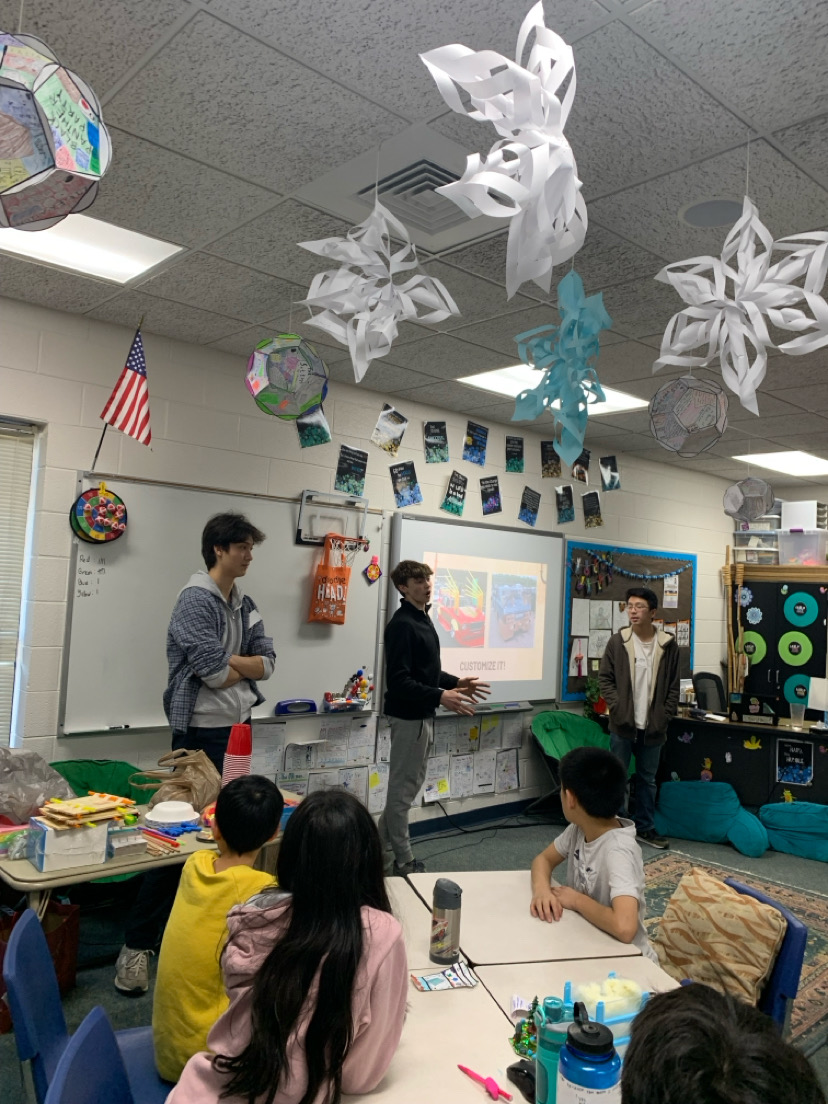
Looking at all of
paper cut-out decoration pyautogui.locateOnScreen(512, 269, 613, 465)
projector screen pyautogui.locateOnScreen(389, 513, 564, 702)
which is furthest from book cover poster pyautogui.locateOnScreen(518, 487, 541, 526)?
paper cut-out decoration pyautogui.locateOnScreen(512, 269, 613, 465)

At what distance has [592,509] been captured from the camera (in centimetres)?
591

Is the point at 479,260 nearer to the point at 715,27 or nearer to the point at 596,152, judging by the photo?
the point at 596,152

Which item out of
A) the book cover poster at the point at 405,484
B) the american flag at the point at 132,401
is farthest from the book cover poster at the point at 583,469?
the american flag at the point at 132,401

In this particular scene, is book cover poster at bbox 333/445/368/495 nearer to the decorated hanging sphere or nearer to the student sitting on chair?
the decorated hanging sphere

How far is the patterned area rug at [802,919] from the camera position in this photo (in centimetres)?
279

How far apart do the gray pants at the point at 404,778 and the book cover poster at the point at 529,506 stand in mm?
2009

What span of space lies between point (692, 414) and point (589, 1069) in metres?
1.81

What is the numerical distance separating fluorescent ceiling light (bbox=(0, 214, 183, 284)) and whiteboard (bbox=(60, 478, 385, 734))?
35.9 inches

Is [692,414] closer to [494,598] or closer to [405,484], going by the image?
[405,484]

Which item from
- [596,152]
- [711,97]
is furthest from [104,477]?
[711,97]

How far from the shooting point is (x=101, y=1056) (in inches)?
49.8

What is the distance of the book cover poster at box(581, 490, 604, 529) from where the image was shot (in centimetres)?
587

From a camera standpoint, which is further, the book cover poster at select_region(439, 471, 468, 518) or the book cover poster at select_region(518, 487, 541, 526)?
the book cover poster at select_region(518, 487, 541, 526)

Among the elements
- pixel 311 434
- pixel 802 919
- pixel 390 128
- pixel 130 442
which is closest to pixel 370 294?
pixel 390 128
